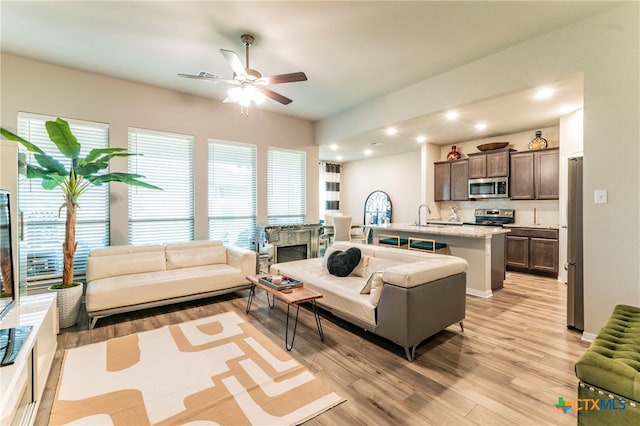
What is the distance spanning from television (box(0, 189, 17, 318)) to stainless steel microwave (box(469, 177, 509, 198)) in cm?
709

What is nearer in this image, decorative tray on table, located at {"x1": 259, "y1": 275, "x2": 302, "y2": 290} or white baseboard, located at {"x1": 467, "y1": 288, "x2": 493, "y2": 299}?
decorative tray on table, located at {"x1": 259, "y1": 275, "x2": 302, "y2": 290}

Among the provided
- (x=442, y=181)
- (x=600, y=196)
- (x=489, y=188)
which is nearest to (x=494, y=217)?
(x=489, y=188)

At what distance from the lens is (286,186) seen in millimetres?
5926

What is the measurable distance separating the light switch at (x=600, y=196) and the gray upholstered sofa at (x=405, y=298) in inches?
51.9

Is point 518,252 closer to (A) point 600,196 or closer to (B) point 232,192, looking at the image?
(A) point 600,196

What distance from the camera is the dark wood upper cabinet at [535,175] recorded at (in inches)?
206

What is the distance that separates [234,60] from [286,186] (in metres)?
3.42

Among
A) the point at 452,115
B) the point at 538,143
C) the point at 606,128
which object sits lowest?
the point at 606,128

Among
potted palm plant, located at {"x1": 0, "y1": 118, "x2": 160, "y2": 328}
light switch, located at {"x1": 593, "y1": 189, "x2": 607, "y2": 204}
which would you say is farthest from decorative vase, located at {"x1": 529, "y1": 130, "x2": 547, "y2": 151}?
potted palm plant, located at {"x1": 0, "y1": 118, "x2": 160, "y2": 328}

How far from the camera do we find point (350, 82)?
4145 mm

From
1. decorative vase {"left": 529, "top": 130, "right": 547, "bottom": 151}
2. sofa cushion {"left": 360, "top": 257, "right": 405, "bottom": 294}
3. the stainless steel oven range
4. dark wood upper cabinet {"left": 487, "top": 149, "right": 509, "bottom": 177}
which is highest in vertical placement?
decorative vase {"left": 529, "top": 130, "right": 547, "bottom": 151}

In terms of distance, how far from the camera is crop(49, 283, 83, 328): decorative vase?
3.07 metres

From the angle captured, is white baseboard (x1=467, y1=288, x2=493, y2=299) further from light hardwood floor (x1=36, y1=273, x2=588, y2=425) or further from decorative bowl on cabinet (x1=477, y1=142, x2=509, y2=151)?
decorative bowl on cabinet (x1=477, y1=142, x2=509, y2=151)

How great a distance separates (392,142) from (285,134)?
2.46 meters
